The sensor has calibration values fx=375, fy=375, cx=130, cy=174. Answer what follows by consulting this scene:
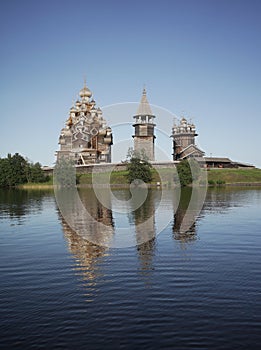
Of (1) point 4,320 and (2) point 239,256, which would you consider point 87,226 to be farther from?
(1) point 4,320

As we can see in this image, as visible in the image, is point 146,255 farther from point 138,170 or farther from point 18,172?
point 18,172

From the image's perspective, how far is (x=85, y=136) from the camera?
127562mm

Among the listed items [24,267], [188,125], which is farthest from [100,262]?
[188,125]

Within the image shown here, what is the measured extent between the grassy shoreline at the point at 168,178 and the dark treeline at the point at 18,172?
2888 millimetres

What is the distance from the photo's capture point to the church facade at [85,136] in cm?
12681

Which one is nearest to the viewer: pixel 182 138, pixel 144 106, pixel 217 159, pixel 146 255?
pixel 146 255

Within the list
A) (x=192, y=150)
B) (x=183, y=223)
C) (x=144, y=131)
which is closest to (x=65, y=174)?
(x=144, y=131)

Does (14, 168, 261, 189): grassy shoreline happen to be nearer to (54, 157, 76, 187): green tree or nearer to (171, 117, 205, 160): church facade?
(54, 157, 76, 187): green tree

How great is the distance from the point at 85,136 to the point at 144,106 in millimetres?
24835

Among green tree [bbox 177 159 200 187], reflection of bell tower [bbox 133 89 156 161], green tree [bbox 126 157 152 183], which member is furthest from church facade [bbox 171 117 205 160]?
green tree [bbox 126 157 152 183]

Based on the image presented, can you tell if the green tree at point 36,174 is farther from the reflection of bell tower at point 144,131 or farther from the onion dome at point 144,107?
the onion dome at point 144,107

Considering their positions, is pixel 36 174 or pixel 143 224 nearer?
pixel 143 224

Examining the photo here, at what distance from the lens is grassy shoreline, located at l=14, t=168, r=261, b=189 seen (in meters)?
107

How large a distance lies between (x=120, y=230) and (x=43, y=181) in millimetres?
89755
